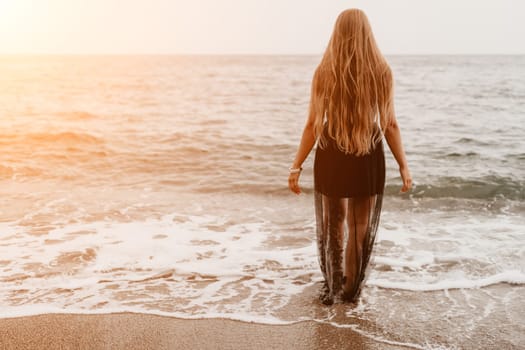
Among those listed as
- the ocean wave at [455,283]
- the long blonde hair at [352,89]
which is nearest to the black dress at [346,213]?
the long blonde hair at [352,89]

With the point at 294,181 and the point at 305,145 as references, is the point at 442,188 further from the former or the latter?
the point at 305,145

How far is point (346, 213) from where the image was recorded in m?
3.85

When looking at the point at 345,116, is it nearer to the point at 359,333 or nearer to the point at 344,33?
the point at 344,33

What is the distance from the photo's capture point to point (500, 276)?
15.3ft

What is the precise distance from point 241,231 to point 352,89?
127 inches

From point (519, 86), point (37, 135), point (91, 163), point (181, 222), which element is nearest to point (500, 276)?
point (181, 222)

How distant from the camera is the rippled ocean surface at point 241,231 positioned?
13.2ft

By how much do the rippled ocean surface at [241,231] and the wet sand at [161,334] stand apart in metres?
0.14

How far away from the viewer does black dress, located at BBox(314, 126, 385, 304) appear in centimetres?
362

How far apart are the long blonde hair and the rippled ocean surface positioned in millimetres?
1342

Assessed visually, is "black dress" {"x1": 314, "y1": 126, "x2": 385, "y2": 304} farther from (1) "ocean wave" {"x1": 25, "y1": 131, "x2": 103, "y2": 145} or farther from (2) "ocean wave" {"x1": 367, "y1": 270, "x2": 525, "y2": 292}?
(1) "ocean wave" {"x1": 25, "y1": 131, "x2": 103, "y2": 145}

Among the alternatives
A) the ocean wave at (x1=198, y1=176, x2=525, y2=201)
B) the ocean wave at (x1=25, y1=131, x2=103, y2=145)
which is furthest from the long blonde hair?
the ocean wave at (x1=25, y1=131, x2=103, y2=145)

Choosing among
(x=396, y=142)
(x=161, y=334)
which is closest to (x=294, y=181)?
(x=396, y=142)

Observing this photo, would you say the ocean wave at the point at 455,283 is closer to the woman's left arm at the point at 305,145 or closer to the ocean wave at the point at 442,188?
the woman's left arm at the point at 305,145
